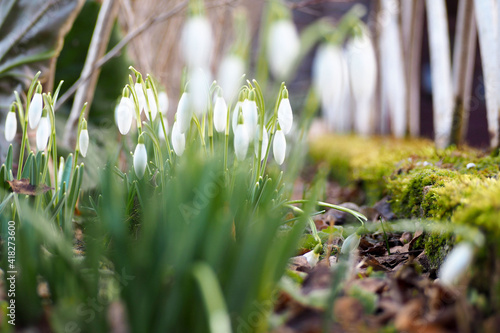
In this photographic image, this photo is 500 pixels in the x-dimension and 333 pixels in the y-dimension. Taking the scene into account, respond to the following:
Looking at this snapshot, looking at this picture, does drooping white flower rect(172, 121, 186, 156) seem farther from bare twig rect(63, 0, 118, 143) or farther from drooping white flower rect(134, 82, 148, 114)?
bare twig rect(63, 0, 118, 143)

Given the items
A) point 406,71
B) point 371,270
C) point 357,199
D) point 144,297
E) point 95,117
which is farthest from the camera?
point 406,71

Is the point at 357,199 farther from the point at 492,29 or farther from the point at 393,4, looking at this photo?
the point at 393,4

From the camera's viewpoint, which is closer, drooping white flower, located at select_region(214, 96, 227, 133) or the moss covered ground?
the moss covered ground

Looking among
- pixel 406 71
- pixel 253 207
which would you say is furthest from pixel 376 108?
pixel 253 207

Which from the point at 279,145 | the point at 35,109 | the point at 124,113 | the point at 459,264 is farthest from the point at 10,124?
the point at 459,264

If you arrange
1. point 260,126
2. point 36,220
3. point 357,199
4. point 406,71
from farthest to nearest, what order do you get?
1. point 406,71
2. point 357,199
3. point 260,126
4. point 36,220

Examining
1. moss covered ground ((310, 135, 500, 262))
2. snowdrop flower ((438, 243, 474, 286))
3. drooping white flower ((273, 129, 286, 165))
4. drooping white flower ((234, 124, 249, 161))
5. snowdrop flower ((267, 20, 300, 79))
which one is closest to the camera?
snowdrop flower ((438, 243, 474, 286))

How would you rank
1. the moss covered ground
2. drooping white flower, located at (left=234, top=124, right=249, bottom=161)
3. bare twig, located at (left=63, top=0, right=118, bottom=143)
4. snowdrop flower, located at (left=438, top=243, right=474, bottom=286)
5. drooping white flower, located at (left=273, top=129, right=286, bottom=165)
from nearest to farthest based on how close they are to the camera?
snowdrop flower, located at (left=438, top=243, right=474, bottom=286) < the moss covered ground < drooping white flower, located at (left=234, top=124, right=249, bottom=161) < drooping white flower, located at (left=273, top=129, right=286, bottom=165) < bare twig, located at (left=63, top=0, right=118, bottom=143)

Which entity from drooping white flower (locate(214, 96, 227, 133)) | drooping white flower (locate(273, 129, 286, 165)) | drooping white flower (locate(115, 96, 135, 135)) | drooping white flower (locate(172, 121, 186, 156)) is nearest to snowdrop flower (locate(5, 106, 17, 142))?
drooping white flower (locate(115, 96, 135, 135))

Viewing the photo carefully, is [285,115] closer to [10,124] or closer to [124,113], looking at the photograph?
[124,113]
